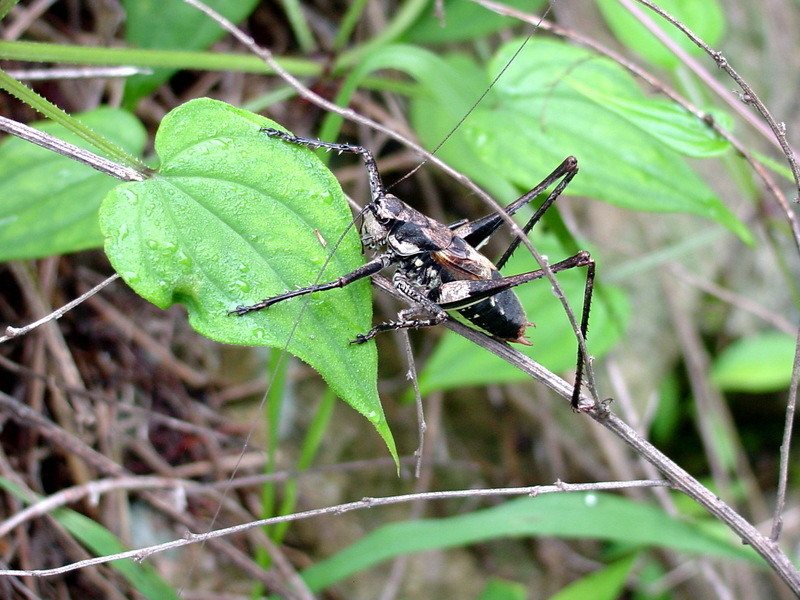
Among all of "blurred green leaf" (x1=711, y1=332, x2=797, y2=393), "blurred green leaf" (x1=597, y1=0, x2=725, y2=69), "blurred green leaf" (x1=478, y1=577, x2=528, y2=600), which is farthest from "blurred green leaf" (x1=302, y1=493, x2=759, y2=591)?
"blurred green leaf" (x1=597, y1=0, x2=725, y2=69)

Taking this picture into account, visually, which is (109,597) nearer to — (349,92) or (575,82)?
(349,92)

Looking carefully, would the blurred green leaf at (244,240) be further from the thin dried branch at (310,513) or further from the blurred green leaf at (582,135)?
the blurred green leaf at (582,135)

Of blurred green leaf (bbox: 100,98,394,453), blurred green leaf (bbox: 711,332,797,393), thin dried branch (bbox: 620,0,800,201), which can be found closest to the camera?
blurred green leaf (bbox: 100,98,394,453)

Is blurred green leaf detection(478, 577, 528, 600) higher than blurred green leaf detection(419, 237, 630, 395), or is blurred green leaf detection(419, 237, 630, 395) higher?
blurred green leaf detection(419, 237, 630, 395)

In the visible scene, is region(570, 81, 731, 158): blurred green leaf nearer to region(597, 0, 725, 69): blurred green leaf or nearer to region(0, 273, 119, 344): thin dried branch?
region(597, 0, 725, 69): blurred green leaf

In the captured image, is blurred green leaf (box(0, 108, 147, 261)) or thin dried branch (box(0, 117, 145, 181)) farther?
blurred green leaf (box(0, 108, 147, 261))

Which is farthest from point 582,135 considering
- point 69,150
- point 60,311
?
point 60,311

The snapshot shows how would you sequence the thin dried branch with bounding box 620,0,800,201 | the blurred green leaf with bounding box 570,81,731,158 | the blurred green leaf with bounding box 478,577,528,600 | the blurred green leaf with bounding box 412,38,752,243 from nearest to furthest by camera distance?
the thin dried branch with bounding box 620,0,800,201 → the blurred green leaf with bounding box 570,81,731,158 → the blurred green leaf with bounding box 412,38,752,243 → the blurred green leaf with bounding box 478,577,528,600

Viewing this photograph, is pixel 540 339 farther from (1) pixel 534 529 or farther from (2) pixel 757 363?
(2) pixel 757 363
